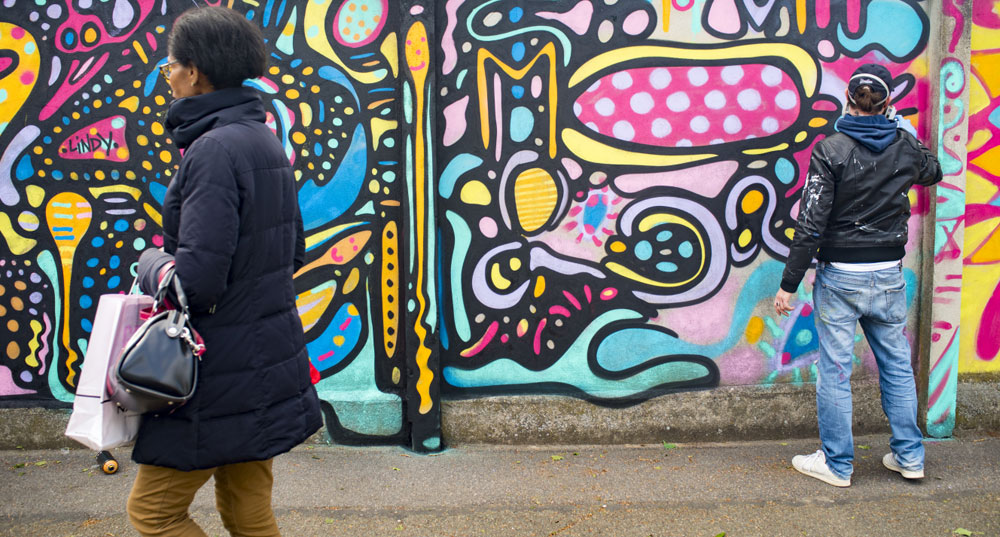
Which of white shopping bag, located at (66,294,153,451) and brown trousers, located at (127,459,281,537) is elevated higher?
white shopping bag, located at (66,294,153,451)

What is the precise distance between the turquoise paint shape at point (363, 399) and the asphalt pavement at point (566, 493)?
0.47 feet

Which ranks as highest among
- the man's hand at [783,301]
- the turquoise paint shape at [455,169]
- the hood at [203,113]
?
the hood at [203,113]

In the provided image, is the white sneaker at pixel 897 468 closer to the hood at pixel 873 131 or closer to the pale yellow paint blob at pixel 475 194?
the hood at pixel 873 131

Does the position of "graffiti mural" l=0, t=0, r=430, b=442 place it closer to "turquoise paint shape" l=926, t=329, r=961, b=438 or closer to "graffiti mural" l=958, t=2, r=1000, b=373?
"turquoise paint shape" l=926, t=329, r=961, b=438

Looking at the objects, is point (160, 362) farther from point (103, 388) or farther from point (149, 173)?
point (149, 173)

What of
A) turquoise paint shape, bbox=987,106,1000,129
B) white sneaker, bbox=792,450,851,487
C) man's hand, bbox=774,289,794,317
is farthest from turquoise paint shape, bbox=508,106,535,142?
turquoise paint shape, bbox=987,106,1000,129

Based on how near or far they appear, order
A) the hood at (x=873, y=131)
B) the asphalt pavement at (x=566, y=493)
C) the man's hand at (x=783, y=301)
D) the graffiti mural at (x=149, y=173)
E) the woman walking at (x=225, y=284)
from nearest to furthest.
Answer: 1. the woman walking at (x=225, y=284)
2. the asphalt pavement at (x=566, y=493)
3. the hood at (x=873, y=131)
4. the man's hand at (x=783, y=301)
5. the graffiti mural at (x=149, y=173)

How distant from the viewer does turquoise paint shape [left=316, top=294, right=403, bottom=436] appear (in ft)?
13.7

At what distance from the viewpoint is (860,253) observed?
11.3ft

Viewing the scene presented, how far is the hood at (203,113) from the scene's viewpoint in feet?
6.91

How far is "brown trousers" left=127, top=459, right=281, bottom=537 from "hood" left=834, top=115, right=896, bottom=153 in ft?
9.32

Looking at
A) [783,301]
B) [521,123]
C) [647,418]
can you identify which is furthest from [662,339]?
[521,123]

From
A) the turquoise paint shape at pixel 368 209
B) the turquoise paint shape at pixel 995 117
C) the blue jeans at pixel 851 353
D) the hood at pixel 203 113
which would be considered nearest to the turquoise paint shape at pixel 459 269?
the turquoise paint shape at pixel 368 209

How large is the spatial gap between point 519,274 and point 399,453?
3.88ft
